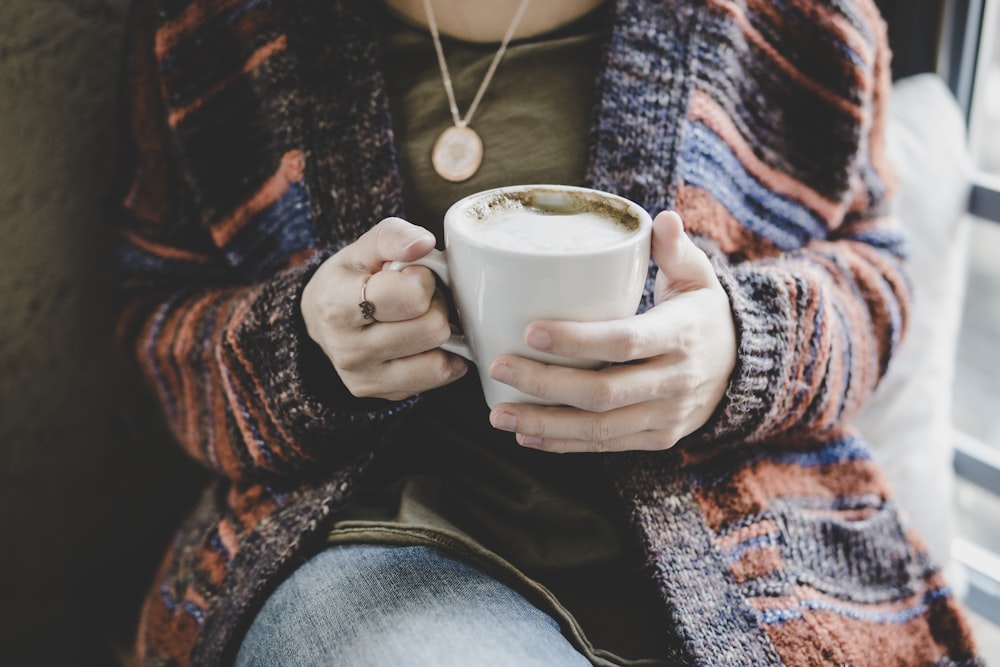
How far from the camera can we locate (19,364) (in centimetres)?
86

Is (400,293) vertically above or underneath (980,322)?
above

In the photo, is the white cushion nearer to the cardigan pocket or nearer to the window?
the window

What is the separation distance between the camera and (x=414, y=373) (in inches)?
23.3

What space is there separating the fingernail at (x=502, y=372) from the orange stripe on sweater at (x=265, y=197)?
32cm

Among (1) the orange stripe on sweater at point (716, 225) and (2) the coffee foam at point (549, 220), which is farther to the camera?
(1) the orange stripe on sweater at point (716, 225)

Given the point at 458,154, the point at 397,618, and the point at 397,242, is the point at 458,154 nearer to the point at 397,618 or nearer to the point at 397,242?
the point at 397,242

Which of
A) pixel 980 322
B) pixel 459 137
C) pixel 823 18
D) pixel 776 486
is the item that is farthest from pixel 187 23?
pixel 980 322

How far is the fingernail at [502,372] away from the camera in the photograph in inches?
21.0

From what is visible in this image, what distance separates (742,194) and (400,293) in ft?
1.32

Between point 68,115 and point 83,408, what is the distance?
33 centimetres

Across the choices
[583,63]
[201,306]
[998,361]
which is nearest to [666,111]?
[583,63]

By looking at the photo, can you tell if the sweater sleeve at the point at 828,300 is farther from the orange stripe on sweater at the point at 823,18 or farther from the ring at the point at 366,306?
the ring at the point at 366,306

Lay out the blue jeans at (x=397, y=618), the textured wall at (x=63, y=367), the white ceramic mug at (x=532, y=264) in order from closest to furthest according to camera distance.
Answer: the white ceramic mug at (x=532, y=264) < the blue jeans at (x=397, y=618) < the textured wall at (x=63, y=367)

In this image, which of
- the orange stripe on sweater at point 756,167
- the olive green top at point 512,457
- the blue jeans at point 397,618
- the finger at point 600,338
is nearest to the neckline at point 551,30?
the olive green top at point 512,457
